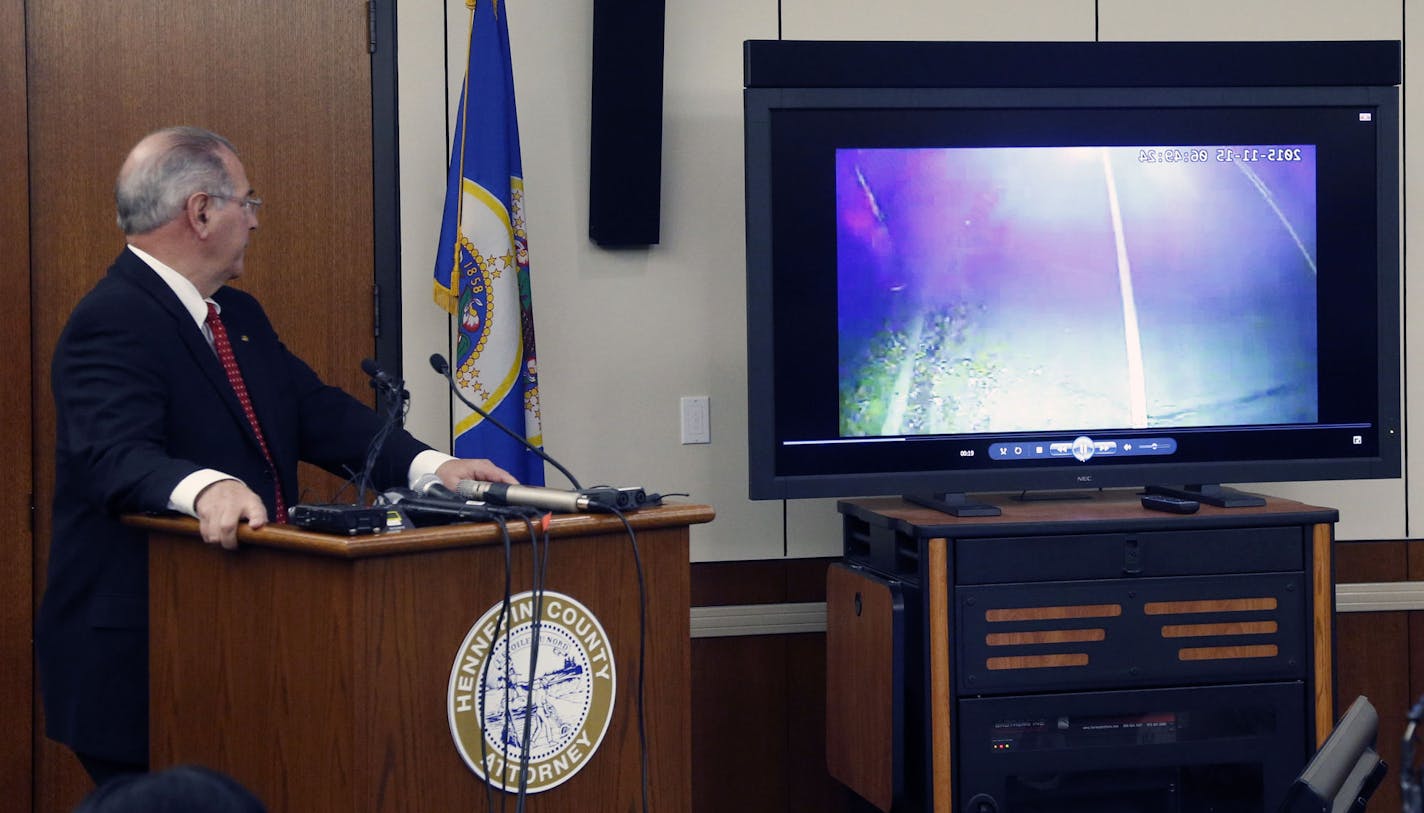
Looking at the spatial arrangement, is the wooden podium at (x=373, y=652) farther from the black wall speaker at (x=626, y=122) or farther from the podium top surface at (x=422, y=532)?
the black wall speaker at (x=626, y=122)

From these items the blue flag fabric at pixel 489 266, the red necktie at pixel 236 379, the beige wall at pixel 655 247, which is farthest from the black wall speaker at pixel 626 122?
the red necktie at pixel 236 379

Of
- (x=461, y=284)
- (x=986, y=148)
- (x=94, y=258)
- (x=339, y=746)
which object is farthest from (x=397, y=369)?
(x=339, y=746)

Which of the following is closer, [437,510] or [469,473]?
[437,510]

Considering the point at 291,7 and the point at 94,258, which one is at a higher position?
the point at 291,7

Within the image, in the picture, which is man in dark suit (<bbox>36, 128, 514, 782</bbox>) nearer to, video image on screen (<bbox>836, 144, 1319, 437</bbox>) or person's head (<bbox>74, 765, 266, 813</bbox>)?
person's head (<bbox>74, 765, 266, 813</bbox>)

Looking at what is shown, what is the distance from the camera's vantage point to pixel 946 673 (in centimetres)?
279

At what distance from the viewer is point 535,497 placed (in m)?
1.90

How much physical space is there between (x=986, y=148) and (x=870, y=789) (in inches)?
55.0

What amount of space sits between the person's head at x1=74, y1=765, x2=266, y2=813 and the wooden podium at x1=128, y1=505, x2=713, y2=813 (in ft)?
2.27

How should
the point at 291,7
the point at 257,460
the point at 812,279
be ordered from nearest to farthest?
the point at 257,460 < the point at 812,279 < the point at 291,7

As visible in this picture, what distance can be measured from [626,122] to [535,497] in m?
1.60

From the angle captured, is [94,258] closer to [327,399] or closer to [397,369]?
[397,369]
